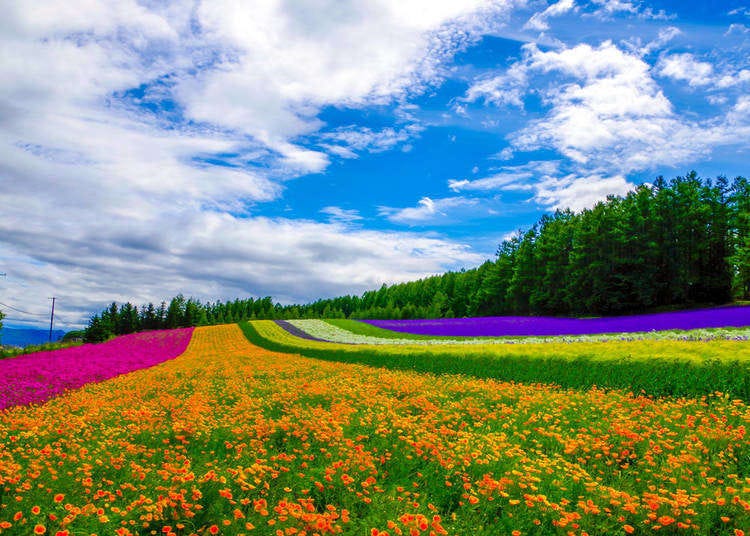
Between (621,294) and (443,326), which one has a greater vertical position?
(621,294)

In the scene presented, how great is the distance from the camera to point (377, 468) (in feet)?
19.9

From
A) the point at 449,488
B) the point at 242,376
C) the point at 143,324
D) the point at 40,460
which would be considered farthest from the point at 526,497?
the point at 143,324

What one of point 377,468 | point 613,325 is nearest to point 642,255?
point 613,325

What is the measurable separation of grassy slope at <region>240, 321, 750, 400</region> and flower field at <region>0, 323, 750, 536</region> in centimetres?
62

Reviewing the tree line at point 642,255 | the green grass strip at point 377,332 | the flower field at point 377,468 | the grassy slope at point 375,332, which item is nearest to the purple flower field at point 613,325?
the green grass strip at point 377,332

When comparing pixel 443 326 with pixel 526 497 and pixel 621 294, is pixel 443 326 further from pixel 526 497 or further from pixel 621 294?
pixel 526 497

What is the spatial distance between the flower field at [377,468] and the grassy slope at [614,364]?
24.4 inches

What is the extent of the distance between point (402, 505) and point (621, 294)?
1722 inches

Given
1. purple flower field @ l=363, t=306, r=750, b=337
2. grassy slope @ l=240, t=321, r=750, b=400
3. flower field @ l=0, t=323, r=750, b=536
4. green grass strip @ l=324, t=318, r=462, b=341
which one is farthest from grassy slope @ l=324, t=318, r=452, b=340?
flower field @ l=0, t=323, r=750, b=536

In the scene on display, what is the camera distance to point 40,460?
5602mm

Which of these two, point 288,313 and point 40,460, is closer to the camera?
point 40,460

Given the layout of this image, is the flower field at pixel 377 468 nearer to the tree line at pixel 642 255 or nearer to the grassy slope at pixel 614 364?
the grassy slope at pixel 614 364

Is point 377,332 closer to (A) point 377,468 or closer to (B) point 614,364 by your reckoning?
(B) point 614,364

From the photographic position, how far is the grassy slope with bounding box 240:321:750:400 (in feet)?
33.3
